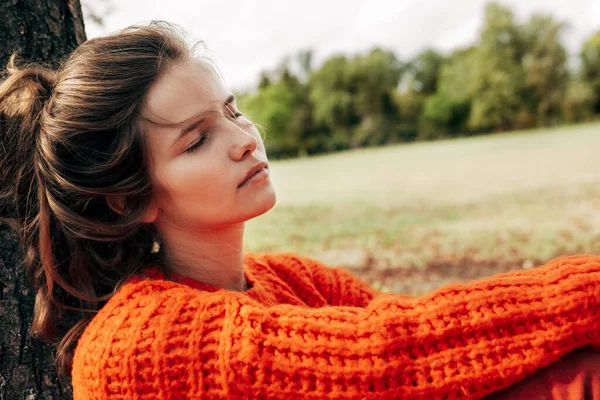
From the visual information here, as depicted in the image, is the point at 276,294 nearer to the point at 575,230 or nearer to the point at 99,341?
the point at 99,341

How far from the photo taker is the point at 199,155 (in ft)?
5.62

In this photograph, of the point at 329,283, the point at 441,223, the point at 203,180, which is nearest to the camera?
the point at 203,180

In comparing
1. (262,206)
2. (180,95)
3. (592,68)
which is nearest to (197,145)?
(180,95)

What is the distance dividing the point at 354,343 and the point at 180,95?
0.89 meters

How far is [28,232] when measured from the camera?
1824 mm

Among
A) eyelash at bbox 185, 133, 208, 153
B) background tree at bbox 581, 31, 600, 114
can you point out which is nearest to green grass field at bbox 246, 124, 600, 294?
eyelash at bbox 185, 133, 208, 153

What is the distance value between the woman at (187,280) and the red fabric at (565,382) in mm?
37

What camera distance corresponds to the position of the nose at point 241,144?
1.73m

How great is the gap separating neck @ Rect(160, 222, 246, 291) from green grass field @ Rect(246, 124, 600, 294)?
3006mm

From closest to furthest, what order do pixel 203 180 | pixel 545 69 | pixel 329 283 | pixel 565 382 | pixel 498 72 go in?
1. pixel 565 382
2. pixel 203 180
3. pixel 329 283
4. pixel 545 69
5. pixel 498 72

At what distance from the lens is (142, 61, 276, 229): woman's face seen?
171 cm

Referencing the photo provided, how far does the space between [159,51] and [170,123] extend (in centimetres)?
26

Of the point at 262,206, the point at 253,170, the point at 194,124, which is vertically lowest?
the point at 262,206

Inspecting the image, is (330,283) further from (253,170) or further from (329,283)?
(253,170)
